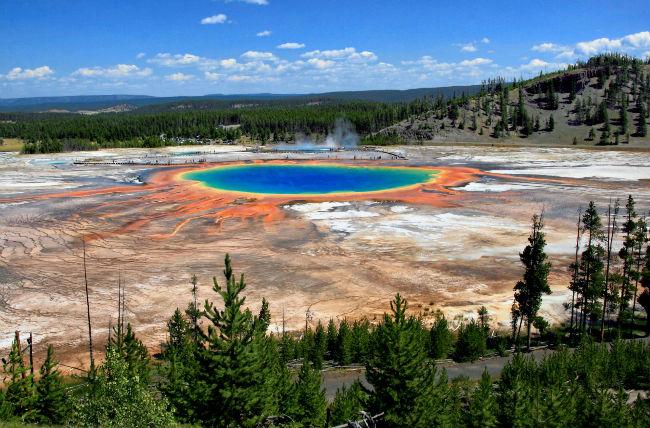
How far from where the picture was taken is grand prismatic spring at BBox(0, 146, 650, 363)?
4028cm

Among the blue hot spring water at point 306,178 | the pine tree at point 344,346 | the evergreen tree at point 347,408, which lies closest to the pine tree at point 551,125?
the blue hot spring water at point 306,178

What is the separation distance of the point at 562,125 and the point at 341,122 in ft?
243

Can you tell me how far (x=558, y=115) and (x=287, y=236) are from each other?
150 meters

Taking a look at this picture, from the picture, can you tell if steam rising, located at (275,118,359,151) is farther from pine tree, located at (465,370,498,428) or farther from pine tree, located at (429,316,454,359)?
pine tree, located at (465,370,498,428)

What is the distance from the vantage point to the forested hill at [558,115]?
163m

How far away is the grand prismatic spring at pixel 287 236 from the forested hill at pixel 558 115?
55593mm

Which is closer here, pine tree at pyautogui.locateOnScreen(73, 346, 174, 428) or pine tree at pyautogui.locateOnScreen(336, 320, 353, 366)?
pine tree at pyautogui.locateOnScreen(73, 346, 174, 428)

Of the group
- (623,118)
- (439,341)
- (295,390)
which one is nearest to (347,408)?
(295,390)

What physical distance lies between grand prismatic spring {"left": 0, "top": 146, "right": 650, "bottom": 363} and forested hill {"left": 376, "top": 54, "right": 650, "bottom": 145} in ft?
182

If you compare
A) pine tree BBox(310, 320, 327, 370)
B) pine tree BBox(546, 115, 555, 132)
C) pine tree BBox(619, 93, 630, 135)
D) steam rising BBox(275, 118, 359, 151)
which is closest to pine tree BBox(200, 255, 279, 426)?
pine tree BBox(310, 320, 327, 370)

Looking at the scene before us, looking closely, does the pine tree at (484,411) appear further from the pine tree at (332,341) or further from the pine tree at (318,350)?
the pine tree at (332,341)

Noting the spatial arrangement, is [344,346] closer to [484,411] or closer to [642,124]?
[484,411]

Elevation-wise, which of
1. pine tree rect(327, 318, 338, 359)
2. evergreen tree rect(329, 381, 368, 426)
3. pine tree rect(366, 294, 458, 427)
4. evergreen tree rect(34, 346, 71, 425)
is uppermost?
pine tree rect(366, 294, 458, 427)

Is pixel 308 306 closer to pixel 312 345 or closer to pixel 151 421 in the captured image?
pixel 312 345
